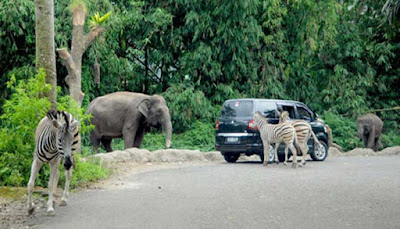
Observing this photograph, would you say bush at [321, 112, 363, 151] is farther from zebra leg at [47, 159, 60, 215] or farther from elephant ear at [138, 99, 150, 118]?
zebra leg at [47, 159, 60, 215]

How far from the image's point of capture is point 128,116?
2177cm

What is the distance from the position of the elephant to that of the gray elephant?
1123 centimetres

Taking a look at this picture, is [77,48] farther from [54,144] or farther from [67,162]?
[67,162]

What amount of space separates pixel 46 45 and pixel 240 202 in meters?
5.23

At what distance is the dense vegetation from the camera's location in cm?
2377

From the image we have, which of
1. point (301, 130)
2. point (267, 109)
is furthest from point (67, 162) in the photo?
point (267, 109)

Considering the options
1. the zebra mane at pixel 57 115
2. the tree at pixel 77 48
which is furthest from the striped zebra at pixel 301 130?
the zebra mane at pixel 57 115

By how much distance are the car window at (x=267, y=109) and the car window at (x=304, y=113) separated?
1.24 m

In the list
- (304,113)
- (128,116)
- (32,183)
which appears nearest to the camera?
(32,183)

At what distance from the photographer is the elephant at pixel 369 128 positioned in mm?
29109

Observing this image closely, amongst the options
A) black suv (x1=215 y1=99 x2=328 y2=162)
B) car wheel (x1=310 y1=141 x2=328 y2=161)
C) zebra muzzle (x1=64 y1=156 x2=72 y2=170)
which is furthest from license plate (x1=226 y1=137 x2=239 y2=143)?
zebra muzzle (x1=64 y1=156 x2=72 y2=170)

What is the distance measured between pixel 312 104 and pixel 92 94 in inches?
445

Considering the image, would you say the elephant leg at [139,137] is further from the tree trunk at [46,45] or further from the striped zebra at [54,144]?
the striped zebra at [54,144]

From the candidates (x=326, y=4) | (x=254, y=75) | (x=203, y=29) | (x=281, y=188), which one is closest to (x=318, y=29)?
(x=326, y=4)
